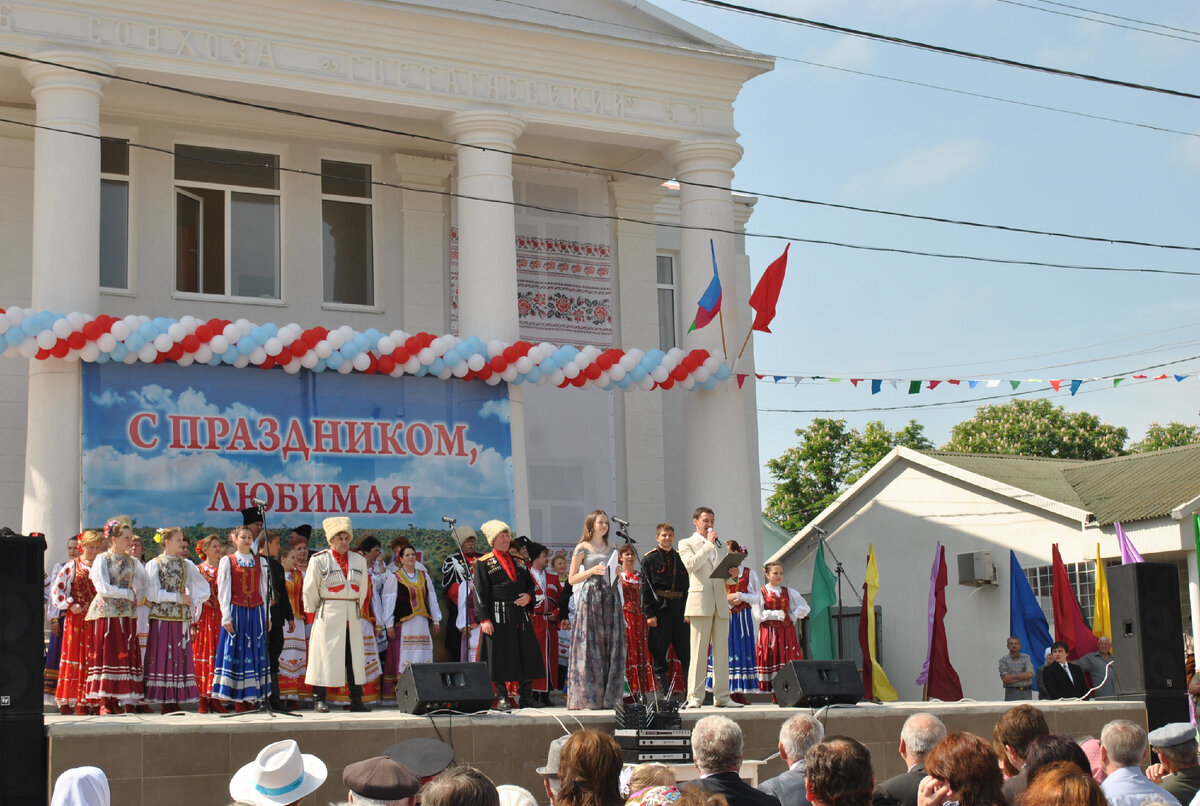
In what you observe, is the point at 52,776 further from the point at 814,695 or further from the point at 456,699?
the point at 814,695

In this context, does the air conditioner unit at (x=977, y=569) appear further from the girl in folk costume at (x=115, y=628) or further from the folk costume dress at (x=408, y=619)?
the girl in folk costume at (x=115, y=628)

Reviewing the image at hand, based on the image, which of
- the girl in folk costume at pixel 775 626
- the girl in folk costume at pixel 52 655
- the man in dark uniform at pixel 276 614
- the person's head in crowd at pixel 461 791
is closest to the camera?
the person's head in crowd at pixel 461 791

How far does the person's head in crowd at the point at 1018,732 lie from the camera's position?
280 inches

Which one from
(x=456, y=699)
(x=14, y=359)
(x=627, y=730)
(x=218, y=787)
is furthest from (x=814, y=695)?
(x=14, y=359)

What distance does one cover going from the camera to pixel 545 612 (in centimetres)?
1538

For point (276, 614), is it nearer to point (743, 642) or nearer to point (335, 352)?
point (335, 352)

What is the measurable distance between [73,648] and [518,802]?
26.9ft

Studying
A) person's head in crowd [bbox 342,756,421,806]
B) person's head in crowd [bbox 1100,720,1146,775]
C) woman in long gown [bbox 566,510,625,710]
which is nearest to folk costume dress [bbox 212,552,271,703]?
woman in long gown [bbox 566,510,625,710]

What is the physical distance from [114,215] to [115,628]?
7.84 meters

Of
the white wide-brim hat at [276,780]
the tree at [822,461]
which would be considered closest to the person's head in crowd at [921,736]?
the white wide-brim hat at [276,780]

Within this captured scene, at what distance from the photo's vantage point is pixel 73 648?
12719 mm

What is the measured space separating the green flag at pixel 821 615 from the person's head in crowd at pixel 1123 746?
10954mm

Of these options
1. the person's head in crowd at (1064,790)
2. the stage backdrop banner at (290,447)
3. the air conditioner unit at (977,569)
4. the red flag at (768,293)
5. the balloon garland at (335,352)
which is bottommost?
the person's head in crowd at (1064,790)

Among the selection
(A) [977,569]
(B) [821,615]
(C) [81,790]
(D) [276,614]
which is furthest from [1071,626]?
(C) [81,790]
